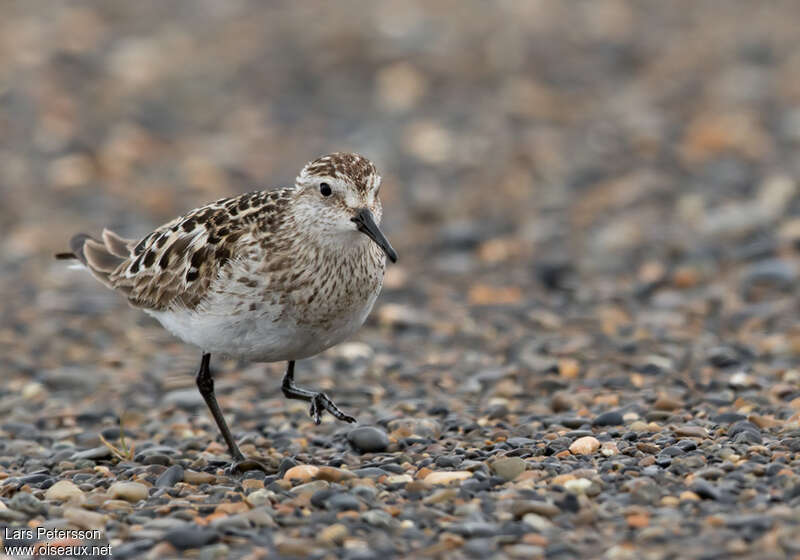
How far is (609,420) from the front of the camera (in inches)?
303

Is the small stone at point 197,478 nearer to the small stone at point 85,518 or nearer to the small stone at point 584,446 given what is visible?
the small stone at point 85,518

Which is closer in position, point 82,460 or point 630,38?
point 82,460

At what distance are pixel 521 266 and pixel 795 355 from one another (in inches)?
137

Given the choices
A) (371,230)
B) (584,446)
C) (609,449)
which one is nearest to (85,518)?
(371,230)

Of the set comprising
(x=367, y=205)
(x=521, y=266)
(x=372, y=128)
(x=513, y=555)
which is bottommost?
(x=513, y=555)

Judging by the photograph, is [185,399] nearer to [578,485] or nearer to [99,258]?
[99,258]

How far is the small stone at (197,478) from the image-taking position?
22.9 ft

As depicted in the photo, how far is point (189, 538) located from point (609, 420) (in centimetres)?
300

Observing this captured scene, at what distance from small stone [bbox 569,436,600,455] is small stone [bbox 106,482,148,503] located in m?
2.38

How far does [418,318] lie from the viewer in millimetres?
11102

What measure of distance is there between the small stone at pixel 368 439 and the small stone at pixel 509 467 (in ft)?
3.34

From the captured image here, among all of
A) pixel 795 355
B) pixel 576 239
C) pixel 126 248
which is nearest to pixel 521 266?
pixel 576 239

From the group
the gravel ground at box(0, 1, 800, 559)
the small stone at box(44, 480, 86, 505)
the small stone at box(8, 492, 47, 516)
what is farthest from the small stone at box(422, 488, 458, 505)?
the small stone at box(8, 492, 47, 516)

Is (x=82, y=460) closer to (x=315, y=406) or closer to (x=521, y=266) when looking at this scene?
(x=315, y=406)
